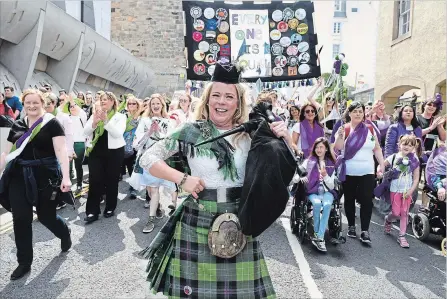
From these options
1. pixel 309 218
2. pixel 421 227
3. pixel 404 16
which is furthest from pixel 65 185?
pixel 404 16

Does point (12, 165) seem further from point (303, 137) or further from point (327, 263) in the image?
point (303, 137)

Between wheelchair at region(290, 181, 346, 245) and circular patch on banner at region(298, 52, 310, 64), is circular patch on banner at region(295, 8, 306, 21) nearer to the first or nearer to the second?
circular patch on banner at region(298, 52, 310, 64)

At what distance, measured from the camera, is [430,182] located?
524cm

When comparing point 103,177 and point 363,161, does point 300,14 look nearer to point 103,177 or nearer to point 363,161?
point 363,161

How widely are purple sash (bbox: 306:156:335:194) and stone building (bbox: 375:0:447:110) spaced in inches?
292

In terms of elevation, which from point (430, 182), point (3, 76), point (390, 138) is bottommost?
point (430, 182)

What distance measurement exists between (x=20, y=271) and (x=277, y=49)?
3956 millimetres

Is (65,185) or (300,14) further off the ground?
(300,14)

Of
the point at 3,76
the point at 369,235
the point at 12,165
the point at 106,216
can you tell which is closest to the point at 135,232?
the point at 106,216

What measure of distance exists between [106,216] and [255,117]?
433 cm

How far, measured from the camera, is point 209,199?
2.07 m

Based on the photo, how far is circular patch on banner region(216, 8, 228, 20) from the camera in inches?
202

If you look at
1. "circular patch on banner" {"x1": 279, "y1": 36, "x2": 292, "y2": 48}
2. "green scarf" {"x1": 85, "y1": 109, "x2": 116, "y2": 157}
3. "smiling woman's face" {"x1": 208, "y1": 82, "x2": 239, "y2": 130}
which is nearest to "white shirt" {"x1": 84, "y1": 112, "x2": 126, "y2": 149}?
"green scarf" {"x1": 85, "y1": 109, "x2": 116, "y2": 157}

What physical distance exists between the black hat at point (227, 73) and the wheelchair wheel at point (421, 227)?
166 inches
